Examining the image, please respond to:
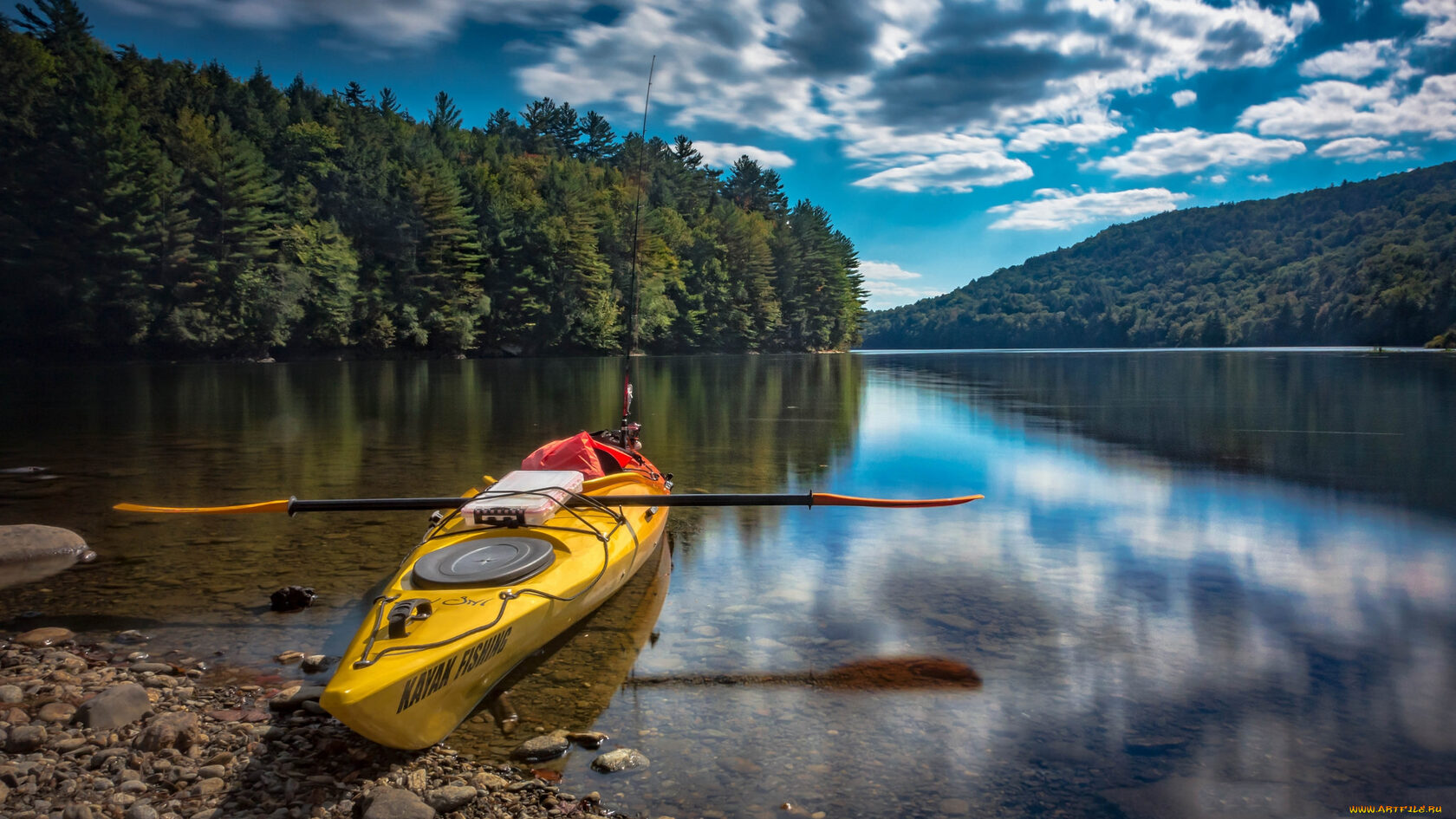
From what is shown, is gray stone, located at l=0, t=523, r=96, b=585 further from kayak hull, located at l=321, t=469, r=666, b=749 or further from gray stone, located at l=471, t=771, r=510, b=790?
gray stone, located at l=471, t=771, r=510, b=790

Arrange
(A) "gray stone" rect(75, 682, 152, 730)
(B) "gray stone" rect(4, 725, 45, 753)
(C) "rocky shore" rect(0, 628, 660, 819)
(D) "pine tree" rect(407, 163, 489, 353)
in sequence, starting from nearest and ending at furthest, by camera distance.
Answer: (C) "rocky shore" rect(0, 628, 660, 819) → (B) "gray stone" rect(4, 725, 45, 753) → (A) "gray stone" rect(75, 682, 152, 730) → (D) "pine tree" rect(407, 163, 489, 353)

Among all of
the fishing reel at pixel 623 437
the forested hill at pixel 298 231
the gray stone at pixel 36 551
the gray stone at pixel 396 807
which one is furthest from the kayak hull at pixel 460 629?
the forested hill at pixel 298 231

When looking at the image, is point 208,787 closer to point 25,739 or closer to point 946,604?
point 25,739

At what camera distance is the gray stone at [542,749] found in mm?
4578

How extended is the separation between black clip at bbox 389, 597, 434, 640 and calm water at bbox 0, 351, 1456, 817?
0.77 meters

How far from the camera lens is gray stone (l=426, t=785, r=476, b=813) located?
3.98 metres

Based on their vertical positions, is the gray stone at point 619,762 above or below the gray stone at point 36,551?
below

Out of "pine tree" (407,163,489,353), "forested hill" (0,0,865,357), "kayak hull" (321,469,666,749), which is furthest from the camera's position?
"pine tree" (407,163,489,353)

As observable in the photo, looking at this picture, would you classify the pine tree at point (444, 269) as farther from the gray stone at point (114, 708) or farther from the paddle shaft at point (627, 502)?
the gray stone at point (114, 708)

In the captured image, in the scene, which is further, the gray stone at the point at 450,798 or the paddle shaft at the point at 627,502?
the paddle shaft at the point at 627,502

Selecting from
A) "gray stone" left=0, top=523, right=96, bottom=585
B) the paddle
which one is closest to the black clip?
the paddle

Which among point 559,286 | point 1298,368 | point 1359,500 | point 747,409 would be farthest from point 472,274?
point 1359,500

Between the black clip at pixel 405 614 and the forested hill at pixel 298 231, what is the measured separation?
32.4 m

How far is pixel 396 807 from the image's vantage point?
150 inches
